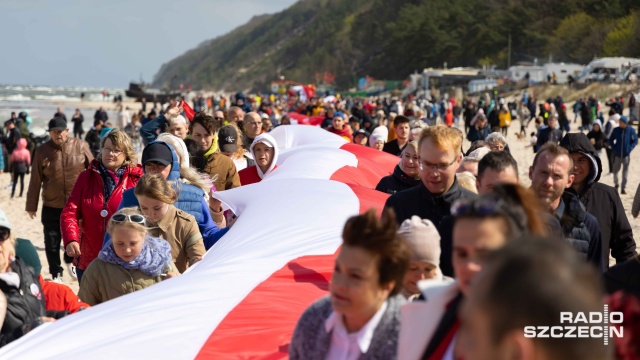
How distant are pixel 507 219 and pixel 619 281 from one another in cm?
101

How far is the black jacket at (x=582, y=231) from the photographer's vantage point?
4.50m

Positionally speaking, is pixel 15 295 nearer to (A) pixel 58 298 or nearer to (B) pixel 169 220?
(A) pixel 58 298

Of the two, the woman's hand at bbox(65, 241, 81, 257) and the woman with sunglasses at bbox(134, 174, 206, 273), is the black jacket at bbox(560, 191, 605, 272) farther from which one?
the woman's hand at bbox(65, 241, 81, 257)

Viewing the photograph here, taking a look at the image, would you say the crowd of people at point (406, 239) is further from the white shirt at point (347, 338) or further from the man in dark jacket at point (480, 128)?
the man in dark jacket at point (480, 128)

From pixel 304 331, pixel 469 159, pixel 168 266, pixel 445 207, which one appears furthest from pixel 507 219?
pixel 469 159

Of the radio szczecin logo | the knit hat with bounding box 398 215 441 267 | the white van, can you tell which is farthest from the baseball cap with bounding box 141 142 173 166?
the white van

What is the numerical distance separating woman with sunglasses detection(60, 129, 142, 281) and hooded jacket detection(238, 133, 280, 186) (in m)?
1.21

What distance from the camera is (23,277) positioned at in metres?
4.07

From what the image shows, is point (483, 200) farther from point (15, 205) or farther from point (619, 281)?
point (15, 205)

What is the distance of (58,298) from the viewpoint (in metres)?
4.46

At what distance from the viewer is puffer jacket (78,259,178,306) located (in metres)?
4.86

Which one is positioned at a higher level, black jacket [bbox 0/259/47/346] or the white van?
black jacket [bbox 0/259/47/346]

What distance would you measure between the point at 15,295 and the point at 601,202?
3395mm

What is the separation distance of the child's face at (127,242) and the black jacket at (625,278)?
253cm
